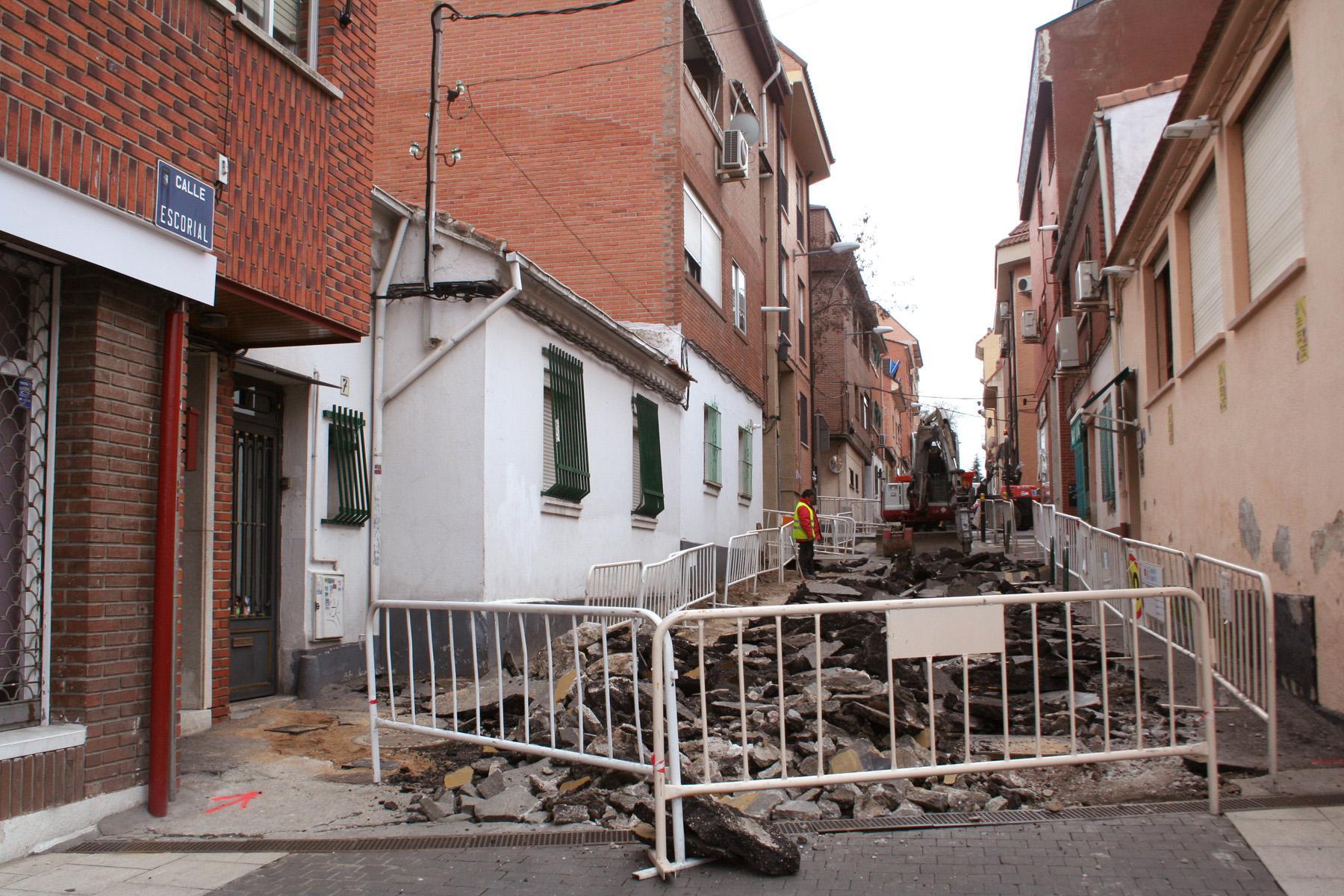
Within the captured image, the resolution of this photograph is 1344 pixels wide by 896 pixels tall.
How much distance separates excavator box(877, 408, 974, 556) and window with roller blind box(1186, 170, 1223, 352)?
14.7 m

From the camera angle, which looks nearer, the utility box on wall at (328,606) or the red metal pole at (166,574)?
the red metal pole at (166,574)

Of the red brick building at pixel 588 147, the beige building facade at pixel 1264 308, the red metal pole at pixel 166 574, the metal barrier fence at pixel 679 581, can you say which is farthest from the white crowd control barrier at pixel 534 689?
the red brick building at pixel 588 147

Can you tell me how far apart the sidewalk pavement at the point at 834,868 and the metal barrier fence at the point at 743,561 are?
1016 cm

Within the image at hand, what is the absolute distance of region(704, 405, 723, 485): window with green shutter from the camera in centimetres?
1883

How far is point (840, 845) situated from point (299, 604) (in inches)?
219

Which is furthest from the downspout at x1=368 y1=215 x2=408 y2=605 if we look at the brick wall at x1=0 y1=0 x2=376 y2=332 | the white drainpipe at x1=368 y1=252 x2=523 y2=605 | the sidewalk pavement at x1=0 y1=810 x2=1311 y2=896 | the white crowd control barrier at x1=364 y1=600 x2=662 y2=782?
the sidewalk pavement at x1=0 y1=810 x2=1311 y2=896

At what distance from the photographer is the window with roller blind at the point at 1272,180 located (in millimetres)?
7855

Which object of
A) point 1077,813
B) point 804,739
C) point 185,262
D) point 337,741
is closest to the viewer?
point 1077,813

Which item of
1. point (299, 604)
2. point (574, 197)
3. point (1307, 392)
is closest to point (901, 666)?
point (1307, 392)

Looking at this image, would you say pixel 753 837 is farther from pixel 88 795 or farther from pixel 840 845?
pixel 88 795

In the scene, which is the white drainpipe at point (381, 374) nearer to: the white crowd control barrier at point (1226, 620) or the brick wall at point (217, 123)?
the brick wall at point (217, 123)

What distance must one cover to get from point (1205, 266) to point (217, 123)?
8.96 metres

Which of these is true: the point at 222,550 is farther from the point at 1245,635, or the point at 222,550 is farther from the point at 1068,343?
the point at 1068,343

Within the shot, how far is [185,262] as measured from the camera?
6.09m
